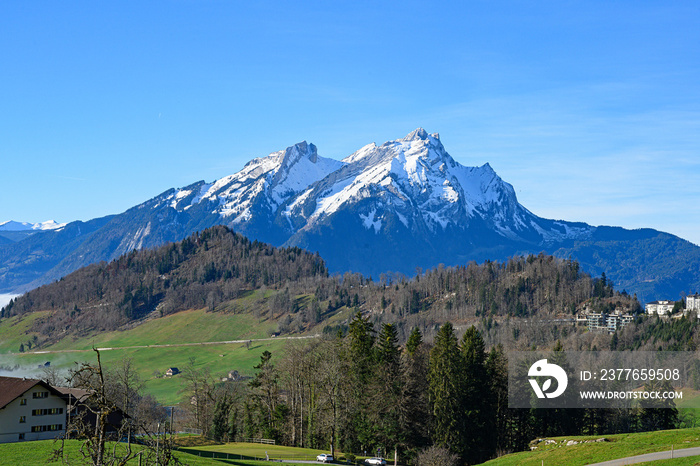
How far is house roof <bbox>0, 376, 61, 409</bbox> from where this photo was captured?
94.9m

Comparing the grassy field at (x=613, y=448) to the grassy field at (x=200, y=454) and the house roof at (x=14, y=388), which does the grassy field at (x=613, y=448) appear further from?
the house roof at (x=14, y=388)

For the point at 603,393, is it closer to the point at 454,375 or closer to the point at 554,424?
the point at 554,424

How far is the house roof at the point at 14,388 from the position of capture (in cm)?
9494

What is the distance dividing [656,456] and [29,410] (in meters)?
75.6

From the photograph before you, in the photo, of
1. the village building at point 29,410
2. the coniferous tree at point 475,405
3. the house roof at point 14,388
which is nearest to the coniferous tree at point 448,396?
the coniferous tree at point 475,405

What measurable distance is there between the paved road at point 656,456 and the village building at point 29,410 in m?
65.2

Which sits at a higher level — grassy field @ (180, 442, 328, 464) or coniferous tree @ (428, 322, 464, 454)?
coniferous tree @ (428, 322, 464, 454)

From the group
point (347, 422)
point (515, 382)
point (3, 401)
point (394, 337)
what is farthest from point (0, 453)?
point (515, 382)

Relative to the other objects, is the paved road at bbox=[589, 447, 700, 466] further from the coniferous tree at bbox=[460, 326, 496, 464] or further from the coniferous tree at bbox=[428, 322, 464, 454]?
the coniferous tree at bbox=[460, 326, 496, 464]

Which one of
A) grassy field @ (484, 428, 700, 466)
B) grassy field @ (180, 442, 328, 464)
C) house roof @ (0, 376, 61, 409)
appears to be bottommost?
grassy field @ (180, 442, 328, 464)

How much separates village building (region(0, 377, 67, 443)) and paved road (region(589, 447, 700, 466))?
6515 centimetres

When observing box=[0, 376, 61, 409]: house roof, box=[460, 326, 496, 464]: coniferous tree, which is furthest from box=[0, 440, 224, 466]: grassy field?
box=[460, 326, 496, 464]: coniferous tree

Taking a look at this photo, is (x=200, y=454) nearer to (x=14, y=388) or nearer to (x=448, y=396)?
(x=14, y=388)

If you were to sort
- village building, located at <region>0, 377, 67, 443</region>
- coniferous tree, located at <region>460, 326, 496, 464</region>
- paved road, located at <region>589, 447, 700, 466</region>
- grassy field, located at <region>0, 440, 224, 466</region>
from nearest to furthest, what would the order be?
paved road, located at <region>589, 447, 700, 466</region> < grassy field, located at <region>0, 440, 224, 466</region> < village building, located at <region>0, 377, 67, 443</region> < coniferous tree, located at <region>460, 326, 496, 464</region>
